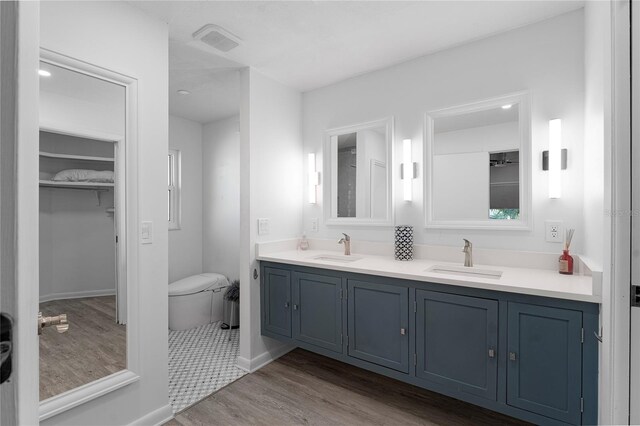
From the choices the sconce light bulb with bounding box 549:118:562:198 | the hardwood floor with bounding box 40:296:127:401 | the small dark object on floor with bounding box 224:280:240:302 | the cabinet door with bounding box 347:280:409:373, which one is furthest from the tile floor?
the sconce light bulb with bounding box 549:118:562:198

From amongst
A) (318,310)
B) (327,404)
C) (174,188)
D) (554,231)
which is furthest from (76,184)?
(554,231)

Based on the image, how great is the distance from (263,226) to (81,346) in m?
1.40

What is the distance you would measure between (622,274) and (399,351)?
4.04 feet

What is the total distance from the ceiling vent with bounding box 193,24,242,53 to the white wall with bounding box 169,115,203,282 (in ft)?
6.44

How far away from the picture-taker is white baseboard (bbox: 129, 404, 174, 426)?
1782 millimetres

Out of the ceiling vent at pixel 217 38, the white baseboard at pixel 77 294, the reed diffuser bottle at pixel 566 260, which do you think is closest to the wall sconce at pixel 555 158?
the reed diffuser bottle at pixel 566 260

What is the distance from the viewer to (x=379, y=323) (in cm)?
198

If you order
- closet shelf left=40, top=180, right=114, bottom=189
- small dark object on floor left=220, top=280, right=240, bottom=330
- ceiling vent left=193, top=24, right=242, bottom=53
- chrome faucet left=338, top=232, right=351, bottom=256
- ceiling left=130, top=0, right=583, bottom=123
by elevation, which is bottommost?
small dark object on floor left=220, top=280, right=240, bottom=330

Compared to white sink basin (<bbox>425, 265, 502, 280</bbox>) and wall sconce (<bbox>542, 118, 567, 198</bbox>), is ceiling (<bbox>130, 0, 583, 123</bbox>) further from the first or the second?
white sink basin (<bbox>425, 265, 502, 280</bbox>)

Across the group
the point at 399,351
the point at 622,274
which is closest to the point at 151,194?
the point at 399,351

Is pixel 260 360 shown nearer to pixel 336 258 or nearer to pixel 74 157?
pixel 336 258

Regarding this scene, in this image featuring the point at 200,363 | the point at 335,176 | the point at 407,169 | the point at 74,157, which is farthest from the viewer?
the point at 335,176

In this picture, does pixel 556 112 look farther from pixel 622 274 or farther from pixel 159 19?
pixel 159 19
